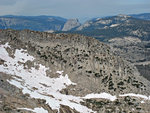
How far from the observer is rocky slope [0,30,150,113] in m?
61.5

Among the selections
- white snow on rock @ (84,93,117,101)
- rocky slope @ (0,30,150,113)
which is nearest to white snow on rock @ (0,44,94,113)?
rocky slope @ (0,30,150,113)

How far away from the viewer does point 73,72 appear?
75.1 metres

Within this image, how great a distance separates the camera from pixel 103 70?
7838 cm

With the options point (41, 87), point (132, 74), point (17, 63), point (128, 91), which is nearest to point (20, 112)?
point (41, 87)

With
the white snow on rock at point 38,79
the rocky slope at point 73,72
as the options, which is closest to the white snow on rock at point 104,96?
the rocky slope at point 73,72

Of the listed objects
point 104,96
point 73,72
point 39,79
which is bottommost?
point 104,96

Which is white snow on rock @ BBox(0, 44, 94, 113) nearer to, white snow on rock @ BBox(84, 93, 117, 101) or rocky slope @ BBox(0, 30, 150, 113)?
rocky slope @ BBox(0, 30, 150, 113)

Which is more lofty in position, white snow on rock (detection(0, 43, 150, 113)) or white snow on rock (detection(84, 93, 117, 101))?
white snow on rock (detection(0, 43, 150, 113))

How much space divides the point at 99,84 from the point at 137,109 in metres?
14.8

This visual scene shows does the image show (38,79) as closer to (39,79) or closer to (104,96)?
(39,79)

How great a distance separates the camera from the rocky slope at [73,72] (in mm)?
61531

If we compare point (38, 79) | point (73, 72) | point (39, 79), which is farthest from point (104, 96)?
point (38, 79)

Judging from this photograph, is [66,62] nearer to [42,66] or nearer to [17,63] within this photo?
[42,66]

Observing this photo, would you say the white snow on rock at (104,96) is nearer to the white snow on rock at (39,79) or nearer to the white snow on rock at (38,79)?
the white snow on rock at (39,79)
